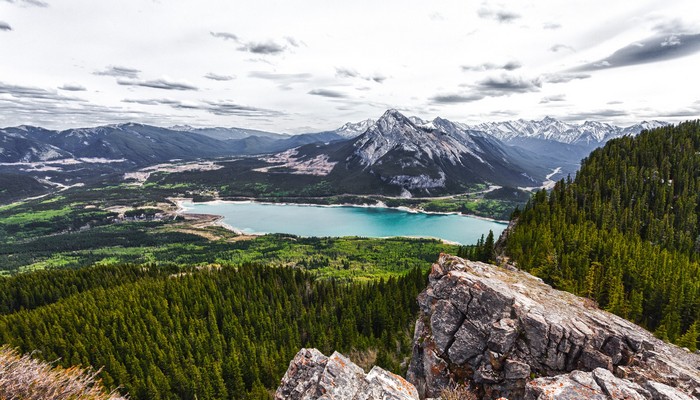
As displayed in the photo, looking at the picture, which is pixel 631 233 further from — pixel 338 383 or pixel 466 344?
pixel 338 383

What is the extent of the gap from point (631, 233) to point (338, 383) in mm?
81607

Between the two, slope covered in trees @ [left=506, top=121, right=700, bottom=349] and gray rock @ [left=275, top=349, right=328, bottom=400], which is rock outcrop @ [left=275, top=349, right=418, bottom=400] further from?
slope covered in trees @ [left=506, top=121, right=700, bottom=349]

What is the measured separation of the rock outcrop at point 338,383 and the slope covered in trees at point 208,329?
3384cm

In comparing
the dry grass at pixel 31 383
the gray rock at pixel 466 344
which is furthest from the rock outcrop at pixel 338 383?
the gray rock at pixel 466 344

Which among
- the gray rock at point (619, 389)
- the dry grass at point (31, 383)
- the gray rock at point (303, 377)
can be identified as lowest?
the gray rock at point (303, 377)

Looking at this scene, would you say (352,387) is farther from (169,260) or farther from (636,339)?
(169,260)

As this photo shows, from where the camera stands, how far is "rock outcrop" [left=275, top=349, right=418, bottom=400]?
18.2 metres

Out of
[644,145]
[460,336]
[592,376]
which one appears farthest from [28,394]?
[644,145]

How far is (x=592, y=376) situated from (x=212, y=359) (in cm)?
6199

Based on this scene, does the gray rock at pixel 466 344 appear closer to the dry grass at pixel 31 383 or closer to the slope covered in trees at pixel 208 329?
the slope covered in trees at pixel 208 329

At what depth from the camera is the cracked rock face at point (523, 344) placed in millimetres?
24859

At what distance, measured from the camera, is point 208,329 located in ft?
244

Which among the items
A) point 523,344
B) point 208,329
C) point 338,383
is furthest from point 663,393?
point 208,329

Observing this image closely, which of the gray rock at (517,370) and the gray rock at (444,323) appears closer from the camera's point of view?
the gray rock at (517,370)
